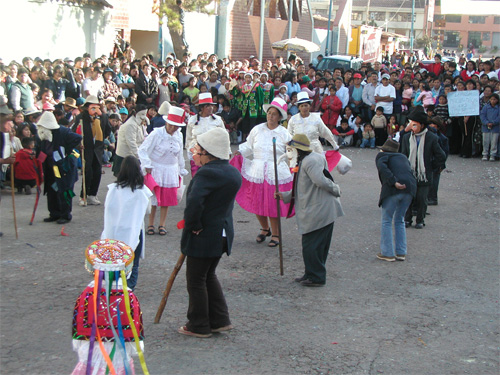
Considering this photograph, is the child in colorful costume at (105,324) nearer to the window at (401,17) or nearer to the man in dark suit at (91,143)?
the man in dark suit at (91,143)

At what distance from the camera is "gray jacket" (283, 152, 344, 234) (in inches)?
274

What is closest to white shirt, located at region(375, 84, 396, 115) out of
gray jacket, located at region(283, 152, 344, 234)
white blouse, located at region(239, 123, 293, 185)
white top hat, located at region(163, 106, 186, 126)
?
white blouse, located at region(239, 123, 293, 185)

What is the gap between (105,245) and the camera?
454 centimetres

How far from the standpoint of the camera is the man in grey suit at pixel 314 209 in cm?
699

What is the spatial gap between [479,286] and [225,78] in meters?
13.6

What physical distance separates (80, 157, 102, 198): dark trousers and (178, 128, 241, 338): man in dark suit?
523 centimetres

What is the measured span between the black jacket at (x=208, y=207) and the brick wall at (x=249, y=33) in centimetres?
2427

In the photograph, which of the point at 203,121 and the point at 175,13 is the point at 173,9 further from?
the point at 203,121

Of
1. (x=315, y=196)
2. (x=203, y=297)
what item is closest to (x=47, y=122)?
(x=315, y=196)

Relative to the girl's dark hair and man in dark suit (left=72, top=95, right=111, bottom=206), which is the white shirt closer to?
man in dark suit (left=72, top=95, right=111, bottom=206)

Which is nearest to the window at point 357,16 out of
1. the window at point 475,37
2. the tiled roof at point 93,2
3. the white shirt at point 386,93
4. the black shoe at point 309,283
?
the window at point 475,37

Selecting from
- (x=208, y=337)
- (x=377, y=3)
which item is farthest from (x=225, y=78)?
(x=377, y=3)

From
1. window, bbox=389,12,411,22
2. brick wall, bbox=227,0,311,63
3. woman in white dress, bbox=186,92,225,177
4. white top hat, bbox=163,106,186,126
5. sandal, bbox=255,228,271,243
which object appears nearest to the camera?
white top hat, bbox=163,106,186,126

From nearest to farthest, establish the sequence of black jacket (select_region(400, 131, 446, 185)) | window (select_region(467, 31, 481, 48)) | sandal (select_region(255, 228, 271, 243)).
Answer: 1. sandal (select_region(255, 228, 271, 243))
2. black jacket (select_region(400, 131, 446, 185))
3. window (select_region(467, 31, 481, 48))
